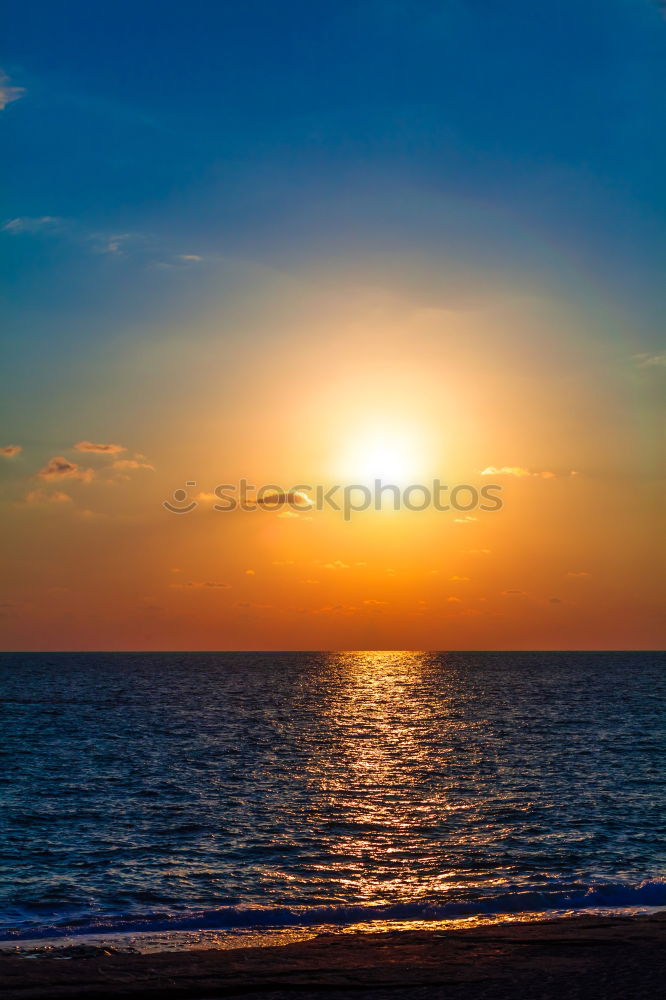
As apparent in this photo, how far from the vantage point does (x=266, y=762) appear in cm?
5497

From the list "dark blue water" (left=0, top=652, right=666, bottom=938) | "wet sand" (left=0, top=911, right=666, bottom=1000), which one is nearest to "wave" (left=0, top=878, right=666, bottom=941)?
"dark blue water" (left=0, top=652, right=666, bottom=938)

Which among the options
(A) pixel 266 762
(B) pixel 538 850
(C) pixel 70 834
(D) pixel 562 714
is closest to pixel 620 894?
(B) pixel 538 850

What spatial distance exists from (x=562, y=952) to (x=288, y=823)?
61.1ft

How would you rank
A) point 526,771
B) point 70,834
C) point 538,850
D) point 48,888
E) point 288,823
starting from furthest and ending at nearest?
point 526,771 → point 288,823 → point 70,834 → point 538,850 → point 48,888

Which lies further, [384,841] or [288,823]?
[288,823]

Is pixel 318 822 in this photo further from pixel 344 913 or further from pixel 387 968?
pixel 387 968

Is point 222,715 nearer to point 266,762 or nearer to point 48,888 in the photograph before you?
point 266,762

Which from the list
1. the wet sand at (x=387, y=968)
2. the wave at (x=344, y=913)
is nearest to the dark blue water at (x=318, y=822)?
the wave at (x=344, y=913)

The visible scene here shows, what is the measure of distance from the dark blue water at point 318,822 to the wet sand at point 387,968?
338 centimetres

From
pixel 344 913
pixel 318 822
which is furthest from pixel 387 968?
pixel 318 822

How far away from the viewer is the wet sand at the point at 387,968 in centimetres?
1623

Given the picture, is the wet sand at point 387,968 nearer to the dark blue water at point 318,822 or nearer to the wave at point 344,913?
the wave at point 344,913

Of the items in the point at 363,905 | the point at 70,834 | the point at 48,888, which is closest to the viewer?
the point at 363,905

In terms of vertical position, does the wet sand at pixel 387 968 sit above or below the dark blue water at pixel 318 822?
above
